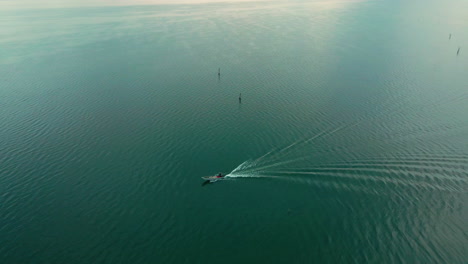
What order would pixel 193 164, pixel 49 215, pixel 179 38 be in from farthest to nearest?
pixel 179 38, pixel 193 164, pixel 49 215

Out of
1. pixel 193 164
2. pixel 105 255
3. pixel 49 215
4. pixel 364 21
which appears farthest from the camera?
pixel 364 21

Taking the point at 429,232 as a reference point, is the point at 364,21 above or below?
above

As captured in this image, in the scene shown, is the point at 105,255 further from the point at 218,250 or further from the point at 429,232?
the point at 429,232

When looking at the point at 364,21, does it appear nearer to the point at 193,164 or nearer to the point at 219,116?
the point at 219,116

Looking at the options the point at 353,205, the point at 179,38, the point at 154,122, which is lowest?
the point at 353,205

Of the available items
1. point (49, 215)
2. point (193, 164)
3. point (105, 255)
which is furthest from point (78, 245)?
point (193, 164)

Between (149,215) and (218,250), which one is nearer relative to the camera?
(218,250)

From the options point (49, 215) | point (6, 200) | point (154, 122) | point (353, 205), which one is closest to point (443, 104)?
→ point (353, 205)
